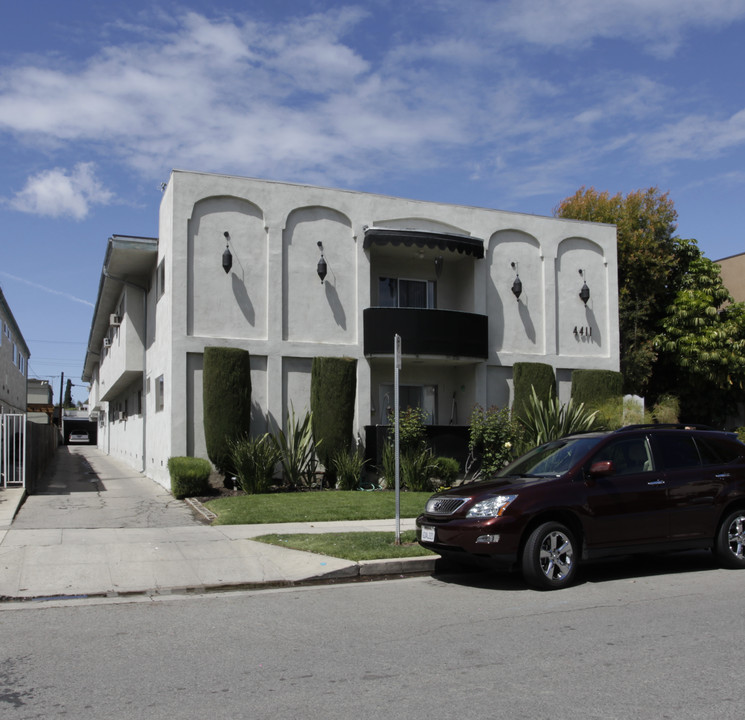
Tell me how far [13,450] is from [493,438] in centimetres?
1037

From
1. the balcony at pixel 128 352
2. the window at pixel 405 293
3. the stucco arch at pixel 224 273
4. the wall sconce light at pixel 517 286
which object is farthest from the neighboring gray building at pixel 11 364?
the wall sconce light at pixel 517 286

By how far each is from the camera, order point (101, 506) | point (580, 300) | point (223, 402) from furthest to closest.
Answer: point (580, 300), point (223, 402), point (101, 506)

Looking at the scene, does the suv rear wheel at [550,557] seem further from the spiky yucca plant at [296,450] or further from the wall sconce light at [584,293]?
the wall sconce light at [584,293]

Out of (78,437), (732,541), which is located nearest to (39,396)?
(78,437)

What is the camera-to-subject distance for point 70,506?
→ 14273 millimetres

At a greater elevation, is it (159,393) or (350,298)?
(350,298)

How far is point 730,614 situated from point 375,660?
3.48 meters

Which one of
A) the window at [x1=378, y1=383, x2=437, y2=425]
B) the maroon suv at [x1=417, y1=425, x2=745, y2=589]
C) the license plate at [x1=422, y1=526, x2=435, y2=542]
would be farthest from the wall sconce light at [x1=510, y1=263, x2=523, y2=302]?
the license plate at [x1=422, y1=526, x2=435, y2=542]

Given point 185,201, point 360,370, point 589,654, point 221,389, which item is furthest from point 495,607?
point 185,201

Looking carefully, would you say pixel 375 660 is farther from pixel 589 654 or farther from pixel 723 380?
pixel 723 380

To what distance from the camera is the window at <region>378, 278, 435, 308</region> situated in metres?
21.0

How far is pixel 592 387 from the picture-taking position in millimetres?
21469

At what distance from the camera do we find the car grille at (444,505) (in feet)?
28.1

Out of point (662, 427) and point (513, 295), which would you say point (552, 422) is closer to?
point (513, 295)
